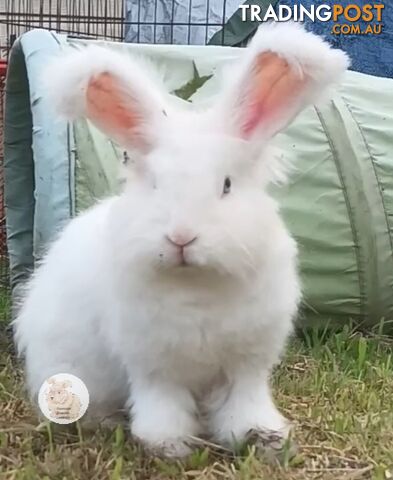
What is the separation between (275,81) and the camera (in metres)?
1.72

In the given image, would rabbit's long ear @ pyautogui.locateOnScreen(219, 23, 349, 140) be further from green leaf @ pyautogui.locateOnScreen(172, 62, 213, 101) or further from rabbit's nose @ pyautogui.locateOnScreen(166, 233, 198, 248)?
green leaf @ pyautogui.locateOnScreen(172, 62, 213, 101)

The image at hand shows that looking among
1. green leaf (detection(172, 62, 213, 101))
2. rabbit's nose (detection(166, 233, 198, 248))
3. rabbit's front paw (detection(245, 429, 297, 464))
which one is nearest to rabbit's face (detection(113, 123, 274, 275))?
rabbit's nose (detection(166, 233, 198, 248))

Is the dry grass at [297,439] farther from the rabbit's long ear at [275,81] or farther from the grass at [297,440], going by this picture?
the rabbit's long ear at [275,81]

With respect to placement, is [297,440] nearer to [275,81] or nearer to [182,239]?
[182,239]

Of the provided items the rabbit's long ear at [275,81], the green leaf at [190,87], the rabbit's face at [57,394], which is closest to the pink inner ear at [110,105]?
the rabbit's long ear at [275,81]

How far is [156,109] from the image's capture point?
5.68 ft

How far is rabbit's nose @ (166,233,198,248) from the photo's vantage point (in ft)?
5.01

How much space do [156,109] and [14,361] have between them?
0.99 metres

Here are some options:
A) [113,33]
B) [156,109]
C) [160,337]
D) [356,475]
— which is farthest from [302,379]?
[113,33]

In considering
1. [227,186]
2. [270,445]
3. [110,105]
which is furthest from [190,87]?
[270,445]

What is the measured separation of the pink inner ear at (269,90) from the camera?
1.71m

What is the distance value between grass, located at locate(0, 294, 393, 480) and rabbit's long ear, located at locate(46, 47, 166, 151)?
59 cm

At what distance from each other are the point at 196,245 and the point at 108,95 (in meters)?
0.38

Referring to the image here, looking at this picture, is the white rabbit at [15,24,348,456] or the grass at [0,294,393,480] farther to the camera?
the grass at [0,294,393,480]
